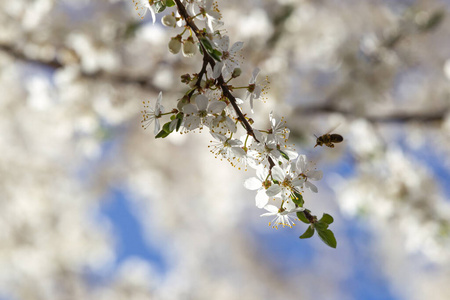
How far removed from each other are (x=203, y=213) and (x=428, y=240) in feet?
15.4

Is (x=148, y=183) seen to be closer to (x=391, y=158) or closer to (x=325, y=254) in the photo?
(x=325, y=254)

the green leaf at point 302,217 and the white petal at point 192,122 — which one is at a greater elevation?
the white petal at point 192,122

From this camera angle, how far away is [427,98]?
3.36m

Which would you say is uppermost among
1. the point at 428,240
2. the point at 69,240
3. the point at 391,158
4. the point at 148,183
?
the point at 148,183

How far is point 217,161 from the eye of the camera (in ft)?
20.6

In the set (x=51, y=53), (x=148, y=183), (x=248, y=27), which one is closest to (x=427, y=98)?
(x=248, y=27)

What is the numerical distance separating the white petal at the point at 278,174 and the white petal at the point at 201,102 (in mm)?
165

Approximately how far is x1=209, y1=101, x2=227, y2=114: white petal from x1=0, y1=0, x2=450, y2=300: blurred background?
1505 mm

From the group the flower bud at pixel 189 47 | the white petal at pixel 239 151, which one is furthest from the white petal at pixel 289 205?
the flower bud at pixel 189 47

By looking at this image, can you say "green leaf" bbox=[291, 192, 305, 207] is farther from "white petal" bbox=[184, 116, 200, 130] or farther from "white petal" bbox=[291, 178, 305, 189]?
"white petal" bbox=[184, 116, 200, 130]

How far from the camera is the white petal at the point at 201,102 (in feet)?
2.27

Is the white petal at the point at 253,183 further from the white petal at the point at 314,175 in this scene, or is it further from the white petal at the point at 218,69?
the white petal at the point at 218,69

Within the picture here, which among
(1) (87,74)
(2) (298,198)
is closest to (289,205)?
(2) (298,198)

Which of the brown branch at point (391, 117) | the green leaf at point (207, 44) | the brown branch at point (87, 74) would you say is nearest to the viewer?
the green leaf at point (207, 44)
